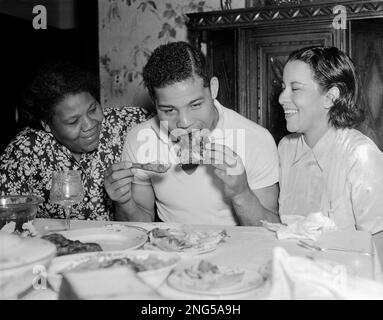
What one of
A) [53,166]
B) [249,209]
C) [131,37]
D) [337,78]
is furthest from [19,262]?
[131,37]

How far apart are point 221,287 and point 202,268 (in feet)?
0.30

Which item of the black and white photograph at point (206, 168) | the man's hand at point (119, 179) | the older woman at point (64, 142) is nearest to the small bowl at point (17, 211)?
the black and white photograph at point (206, 168)

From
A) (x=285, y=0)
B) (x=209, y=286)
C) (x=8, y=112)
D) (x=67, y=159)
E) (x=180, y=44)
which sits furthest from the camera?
(x=8, y=112)

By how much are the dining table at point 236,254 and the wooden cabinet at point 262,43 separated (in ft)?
4.36

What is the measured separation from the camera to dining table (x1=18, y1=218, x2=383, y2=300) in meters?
0.94

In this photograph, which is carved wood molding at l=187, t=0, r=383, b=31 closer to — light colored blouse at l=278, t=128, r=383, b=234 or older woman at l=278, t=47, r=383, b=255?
older woman at l=278, t=47, r=383, b=255

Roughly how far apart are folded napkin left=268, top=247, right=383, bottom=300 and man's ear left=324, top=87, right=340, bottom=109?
1333mm

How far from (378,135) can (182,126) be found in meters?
1.32

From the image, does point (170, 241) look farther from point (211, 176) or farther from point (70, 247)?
point (211, 176)

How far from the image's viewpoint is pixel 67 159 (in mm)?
2363

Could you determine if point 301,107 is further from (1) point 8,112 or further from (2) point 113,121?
(1) point 8,112

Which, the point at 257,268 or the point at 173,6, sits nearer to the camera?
the point at 257,268

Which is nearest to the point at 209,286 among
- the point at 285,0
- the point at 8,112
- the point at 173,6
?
the point at 285,0

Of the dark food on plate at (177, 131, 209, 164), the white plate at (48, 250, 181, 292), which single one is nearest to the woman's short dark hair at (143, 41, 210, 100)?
the dark food on plate at (177, 131, 209, 164)
